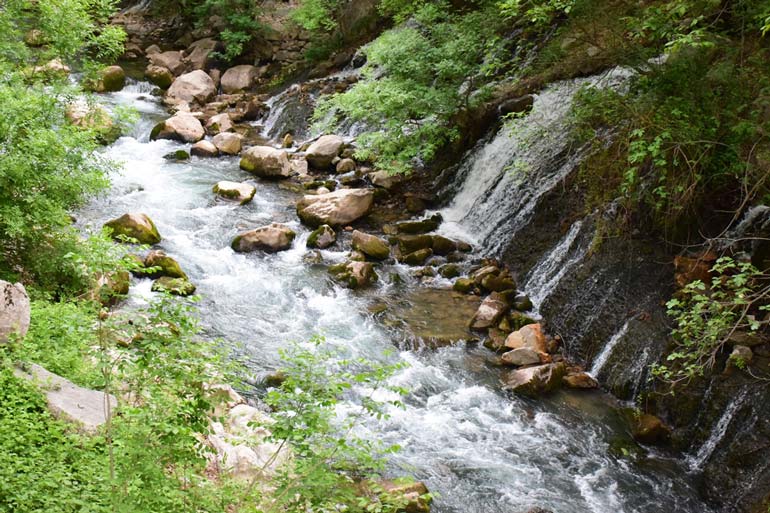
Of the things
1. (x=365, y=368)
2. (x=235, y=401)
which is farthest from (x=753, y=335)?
(x=235, y=401)

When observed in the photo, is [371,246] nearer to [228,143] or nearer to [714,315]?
[714,315]

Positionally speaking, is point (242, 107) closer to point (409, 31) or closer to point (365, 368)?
point (409, 31)

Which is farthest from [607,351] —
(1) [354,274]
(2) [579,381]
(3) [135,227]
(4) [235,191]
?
(4) [235,191]

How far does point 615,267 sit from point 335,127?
9677 millimetres

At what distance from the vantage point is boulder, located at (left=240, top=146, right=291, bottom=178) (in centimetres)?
1452

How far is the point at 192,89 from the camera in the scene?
773 inches

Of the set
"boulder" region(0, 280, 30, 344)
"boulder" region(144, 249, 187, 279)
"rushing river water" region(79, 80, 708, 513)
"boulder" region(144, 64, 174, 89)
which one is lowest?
"rushing river water" region(79, 80, 708, 513)

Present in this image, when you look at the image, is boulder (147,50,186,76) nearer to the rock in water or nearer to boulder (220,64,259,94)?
the rock in water

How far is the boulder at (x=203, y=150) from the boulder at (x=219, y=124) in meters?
1.63

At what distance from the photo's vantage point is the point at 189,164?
48.5 ft

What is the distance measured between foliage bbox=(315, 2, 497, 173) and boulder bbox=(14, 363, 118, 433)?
827cm

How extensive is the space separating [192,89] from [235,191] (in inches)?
324

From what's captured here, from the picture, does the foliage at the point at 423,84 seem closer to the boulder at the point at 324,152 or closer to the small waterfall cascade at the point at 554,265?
the boulder at the point at 324,152

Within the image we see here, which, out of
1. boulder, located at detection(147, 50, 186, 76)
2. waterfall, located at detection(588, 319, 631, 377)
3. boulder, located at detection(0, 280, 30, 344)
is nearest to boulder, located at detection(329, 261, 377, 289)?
waterfall, located at detection(588, 319, 631, 377)
